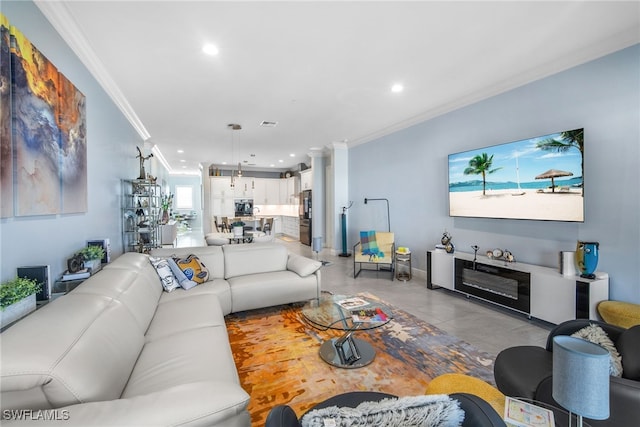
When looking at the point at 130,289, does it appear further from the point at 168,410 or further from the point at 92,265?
the point at 168,410

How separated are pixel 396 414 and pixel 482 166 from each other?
3786mm

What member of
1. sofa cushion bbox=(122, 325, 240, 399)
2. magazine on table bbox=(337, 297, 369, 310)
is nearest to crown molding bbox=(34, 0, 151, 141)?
sofa cushion bbox=(122, 325, 240, 399)

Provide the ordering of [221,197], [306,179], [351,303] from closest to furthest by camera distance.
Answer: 1. [351,303]
2. [306,179]
3. [221,197]

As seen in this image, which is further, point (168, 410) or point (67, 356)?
point (67, 356)

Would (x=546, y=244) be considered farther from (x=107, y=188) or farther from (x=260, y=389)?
(x=107, y=188)

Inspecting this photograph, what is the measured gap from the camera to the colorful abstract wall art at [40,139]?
166 cm

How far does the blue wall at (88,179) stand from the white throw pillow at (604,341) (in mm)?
3286

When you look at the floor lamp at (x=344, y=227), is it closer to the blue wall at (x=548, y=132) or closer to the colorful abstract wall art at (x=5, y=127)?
the blue wall at (x=548, y=132)

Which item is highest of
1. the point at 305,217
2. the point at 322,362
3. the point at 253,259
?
the point at 305,217

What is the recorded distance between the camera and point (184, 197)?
13734mm

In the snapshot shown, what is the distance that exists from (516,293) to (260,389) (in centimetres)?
299

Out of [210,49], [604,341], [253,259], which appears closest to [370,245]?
[253,259]

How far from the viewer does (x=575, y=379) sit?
0.85 meters

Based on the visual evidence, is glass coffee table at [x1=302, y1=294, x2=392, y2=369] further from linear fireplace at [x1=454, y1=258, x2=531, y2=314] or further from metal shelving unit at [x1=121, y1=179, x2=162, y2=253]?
metal shelving unit at [x1=121, y1=179, x2=162, y2=253]
